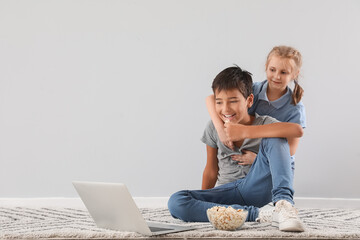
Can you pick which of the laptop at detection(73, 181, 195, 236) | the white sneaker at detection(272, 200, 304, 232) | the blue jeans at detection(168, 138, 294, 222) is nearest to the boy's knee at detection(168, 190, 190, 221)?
the blue jeans at detection(168, 138, 294, 222)

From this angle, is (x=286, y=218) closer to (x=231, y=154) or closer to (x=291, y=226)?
(x=291, y=226)

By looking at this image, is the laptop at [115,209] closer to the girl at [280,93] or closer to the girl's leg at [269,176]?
the girl's leg at [269,176]

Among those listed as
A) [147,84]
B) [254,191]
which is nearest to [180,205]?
[254,191]

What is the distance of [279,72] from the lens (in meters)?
1.73

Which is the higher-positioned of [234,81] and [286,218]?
[234,81]

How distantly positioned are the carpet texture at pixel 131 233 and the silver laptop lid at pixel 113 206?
0.09 ft

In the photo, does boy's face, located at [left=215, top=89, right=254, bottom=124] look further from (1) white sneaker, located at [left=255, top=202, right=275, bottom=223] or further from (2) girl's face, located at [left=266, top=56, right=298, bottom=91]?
(1) white sneaker, located at [left=255, top=202, right=275, bottom=223]

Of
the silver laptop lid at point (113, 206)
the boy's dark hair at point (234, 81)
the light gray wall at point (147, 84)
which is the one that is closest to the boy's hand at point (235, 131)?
the boy's dark hair at point (234, 81)

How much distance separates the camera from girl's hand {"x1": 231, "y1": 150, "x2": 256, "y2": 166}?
5.19 feet

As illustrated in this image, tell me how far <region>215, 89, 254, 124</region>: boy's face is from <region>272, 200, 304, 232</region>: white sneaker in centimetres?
A: 37

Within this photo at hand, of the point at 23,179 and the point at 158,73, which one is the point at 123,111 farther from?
the point at 23,179

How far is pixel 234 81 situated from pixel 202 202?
39cm

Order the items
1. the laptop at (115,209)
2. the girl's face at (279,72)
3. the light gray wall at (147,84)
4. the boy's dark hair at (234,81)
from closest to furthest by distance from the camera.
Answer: the laptop at (115,209)
the boy's dark hair at (234,81)
the girl's face at (279,72)
the light gray wall at (147,84)

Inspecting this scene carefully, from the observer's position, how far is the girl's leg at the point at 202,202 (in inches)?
56.7
